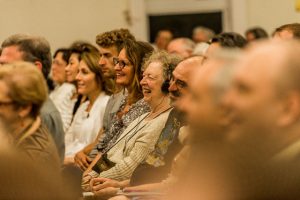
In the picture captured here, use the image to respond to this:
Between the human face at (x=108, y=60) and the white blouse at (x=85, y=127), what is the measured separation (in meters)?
0.21

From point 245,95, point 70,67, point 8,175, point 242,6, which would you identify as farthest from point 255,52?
point 242,6

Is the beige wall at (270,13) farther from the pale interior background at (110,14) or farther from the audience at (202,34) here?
the audience at (202,34)

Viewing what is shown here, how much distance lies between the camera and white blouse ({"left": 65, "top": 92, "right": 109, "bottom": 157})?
14.4 ft

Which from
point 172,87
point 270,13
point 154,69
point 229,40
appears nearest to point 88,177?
point 154,69

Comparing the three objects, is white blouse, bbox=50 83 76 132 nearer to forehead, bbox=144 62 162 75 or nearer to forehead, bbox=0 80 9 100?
forehead, bbox=144 62 162 75

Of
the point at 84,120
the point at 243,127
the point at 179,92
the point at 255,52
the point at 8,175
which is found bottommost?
the point at 84,120

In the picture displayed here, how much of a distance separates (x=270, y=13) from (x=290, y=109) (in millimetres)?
6544

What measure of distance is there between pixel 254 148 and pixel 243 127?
A: 0.05 meters

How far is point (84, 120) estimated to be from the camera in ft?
14.8

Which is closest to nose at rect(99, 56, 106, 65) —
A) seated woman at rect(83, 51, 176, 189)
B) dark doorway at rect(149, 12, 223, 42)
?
seated woman at rect(83, 51, 176, 189)

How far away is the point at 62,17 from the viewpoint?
21.6 feet

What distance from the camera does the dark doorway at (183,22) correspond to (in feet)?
26.3

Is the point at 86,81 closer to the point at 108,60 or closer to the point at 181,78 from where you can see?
the point at 108,60

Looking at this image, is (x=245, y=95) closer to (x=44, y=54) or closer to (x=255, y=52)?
(x=255, y=52)
